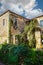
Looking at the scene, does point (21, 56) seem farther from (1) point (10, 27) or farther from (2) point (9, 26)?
(1) point (10, 27)

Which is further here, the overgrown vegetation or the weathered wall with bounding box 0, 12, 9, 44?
the weathered wall with bounding box 0, 12, 9, 44

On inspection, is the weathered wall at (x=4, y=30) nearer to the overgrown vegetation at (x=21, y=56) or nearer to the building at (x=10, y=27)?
the building at (x=10, y=27)

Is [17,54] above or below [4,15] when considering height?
below

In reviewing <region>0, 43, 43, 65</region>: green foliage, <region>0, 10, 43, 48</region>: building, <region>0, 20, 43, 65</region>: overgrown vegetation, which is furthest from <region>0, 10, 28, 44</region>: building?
<region>0, 43, 43, 65</region>: green foliage

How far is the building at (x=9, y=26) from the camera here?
32.9 meters

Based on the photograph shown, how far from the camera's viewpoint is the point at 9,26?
32.9 metres

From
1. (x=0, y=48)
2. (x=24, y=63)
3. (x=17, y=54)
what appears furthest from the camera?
(x=0, y=48)

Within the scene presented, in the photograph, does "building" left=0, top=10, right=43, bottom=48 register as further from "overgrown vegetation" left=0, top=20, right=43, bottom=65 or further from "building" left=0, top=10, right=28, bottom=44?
"overgrown vegetation" left=0, top=20, right=43, bottom=65

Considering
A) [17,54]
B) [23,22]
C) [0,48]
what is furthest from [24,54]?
[23,22]

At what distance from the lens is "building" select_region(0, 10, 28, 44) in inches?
1294

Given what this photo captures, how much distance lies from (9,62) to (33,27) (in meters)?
14.7

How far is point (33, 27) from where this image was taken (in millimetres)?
30766

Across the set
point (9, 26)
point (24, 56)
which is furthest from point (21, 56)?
point (9, 26)

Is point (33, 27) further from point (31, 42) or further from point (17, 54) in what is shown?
point (17, 54)
